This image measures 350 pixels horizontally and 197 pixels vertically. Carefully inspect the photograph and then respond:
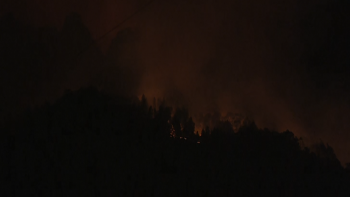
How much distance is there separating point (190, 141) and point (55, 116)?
3733 mm

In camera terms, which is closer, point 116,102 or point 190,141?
point 190,141

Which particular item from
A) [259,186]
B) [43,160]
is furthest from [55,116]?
[259,186]

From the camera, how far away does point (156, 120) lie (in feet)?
32.8

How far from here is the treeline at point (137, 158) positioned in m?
7.62

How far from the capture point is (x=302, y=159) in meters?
9.72

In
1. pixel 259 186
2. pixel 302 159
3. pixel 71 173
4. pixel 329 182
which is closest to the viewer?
pixel 71 173

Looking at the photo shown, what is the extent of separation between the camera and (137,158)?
27.0 feet

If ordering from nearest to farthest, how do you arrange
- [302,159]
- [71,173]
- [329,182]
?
[71,173] → [329,182] → [302,159]

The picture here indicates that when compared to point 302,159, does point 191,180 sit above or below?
below

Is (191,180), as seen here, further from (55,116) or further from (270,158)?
(55,116)

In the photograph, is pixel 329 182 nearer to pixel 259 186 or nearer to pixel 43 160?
pixel 259 186

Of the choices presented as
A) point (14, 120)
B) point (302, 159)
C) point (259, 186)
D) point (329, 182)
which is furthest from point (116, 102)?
point (329, 182)

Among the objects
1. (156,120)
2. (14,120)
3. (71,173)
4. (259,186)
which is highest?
(156,120)

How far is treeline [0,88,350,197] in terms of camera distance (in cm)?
762
